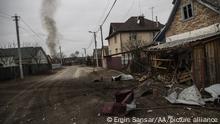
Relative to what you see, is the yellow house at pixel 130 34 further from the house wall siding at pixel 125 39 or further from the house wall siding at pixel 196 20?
the house wall siding at pixel 196 20

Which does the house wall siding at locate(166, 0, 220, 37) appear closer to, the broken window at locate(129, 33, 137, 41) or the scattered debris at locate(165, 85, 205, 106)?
the scattered debris at locate(165, 85, 205, 106)

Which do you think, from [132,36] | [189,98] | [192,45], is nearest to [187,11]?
[192,45]

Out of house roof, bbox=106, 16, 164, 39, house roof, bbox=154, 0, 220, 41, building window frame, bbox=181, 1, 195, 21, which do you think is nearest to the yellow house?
house roof, bbox=106, 16, 164, 39

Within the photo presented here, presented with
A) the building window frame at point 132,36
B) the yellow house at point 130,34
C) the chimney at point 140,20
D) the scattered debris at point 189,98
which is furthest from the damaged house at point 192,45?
the chimney at point 140,20

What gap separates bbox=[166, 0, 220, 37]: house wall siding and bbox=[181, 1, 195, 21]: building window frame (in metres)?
0.19

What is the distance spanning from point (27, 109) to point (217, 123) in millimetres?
7398

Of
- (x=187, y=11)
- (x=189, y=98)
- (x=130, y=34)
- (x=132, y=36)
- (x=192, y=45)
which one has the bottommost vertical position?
(x=189, y=98)

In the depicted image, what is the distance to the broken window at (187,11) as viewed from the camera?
47.1ft

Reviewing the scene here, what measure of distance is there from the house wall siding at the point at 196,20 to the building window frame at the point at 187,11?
0.61ft

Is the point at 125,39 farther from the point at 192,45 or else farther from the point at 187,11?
the point at 192,45

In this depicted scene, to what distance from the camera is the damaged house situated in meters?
9.78

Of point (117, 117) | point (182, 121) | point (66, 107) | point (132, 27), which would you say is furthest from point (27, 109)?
point (132, 27)

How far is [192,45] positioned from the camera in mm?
10148

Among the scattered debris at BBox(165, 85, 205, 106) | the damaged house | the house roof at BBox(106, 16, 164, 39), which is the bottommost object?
the scattered debris at BBox(165, 85, 205, 106)
